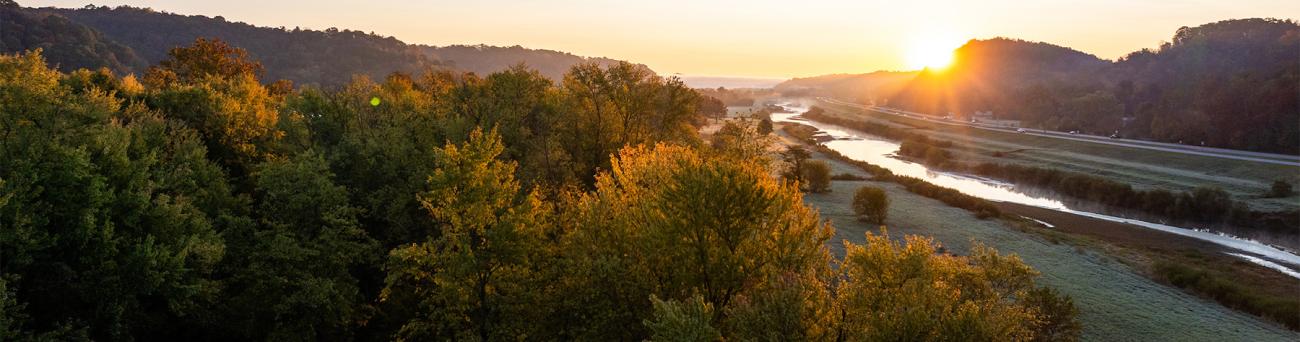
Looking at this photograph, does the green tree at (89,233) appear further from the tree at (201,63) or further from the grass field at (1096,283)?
the tree at (201,63)

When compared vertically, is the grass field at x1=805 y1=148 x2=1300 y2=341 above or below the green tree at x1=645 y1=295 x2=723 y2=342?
below

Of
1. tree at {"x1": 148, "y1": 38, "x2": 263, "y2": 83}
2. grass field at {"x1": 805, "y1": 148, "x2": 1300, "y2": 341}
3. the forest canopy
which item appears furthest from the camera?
tree at {"x1": 148, "y1": 38, "x2": 263, "y2": 83}

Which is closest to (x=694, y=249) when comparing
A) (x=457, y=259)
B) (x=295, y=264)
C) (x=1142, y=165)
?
(x=457, y=259)

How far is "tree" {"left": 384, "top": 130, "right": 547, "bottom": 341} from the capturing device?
2636 cm

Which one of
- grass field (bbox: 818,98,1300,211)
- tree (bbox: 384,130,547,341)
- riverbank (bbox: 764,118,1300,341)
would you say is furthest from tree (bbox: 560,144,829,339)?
grass field (bbox: 818,98,1300,211)

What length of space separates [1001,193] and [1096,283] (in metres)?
46.9

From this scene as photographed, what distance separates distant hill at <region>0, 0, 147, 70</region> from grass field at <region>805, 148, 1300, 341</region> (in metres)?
151

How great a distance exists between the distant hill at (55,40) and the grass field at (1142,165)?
178932 mm

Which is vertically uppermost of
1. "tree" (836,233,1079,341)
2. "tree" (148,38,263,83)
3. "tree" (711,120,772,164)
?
"tree" (148,38,263,83)

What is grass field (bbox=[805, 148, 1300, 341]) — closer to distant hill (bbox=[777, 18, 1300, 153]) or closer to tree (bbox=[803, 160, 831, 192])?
tree (bbox=[803, 160, 831, 192])

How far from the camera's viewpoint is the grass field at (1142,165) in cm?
8056

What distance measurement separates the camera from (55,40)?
134 meters

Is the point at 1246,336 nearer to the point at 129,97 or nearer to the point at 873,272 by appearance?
the point at 873,272

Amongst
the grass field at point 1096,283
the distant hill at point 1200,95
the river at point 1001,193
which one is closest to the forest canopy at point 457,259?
the grass field at point 1096,283
